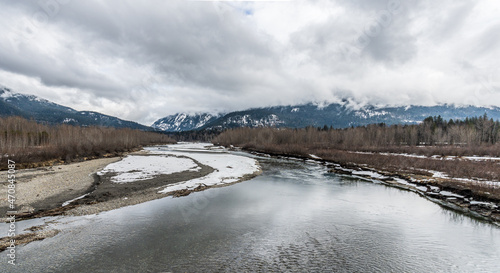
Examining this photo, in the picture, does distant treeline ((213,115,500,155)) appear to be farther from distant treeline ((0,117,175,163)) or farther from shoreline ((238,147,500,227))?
distant treeline ((0,117,175,163))

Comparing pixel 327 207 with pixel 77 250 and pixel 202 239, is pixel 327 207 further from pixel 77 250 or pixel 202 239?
pixel 77 250

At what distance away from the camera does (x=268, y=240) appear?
39.0ft

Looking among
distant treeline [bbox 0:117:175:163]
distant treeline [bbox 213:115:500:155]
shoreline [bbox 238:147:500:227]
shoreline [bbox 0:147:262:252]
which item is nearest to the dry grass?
shoreline [bbox 238:147:500:227]

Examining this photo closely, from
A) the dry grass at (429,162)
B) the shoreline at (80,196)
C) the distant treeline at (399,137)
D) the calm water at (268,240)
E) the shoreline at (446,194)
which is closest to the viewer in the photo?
the calm water at (268,240)

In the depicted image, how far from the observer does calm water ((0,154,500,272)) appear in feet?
30.9

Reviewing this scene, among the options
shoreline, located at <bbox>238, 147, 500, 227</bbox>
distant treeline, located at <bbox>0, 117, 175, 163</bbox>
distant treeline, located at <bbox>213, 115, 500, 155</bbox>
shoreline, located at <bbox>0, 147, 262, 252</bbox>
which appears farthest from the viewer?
distant treeline, located at <bbox>213, 115, 500, 155</bbox>

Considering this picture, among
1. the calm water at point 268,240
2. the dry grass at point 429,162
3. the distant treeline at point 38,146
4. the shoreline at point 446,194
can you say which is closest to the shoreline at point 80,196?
the calm water at point 268,240

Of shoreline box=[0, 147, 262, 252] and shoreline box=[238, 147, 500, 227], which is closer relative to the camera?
shoreline box=[0, 147, 262, 252]

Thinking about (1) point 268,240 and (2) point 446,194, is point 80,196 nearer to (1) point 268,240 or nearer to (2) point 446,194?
(1) point 268,240

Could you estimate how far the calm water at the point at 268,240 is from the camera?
9414 millimetres

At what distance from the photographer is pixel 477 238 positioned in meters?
12.6

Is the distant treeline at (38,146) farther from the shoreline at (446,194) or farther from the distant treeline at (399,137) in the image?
the distant treeline at (399,137)

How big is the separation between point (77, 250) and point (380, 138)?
397ft

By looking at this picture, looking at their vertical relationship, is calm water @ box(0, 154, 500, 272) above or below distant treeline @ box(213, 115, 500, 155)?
below
